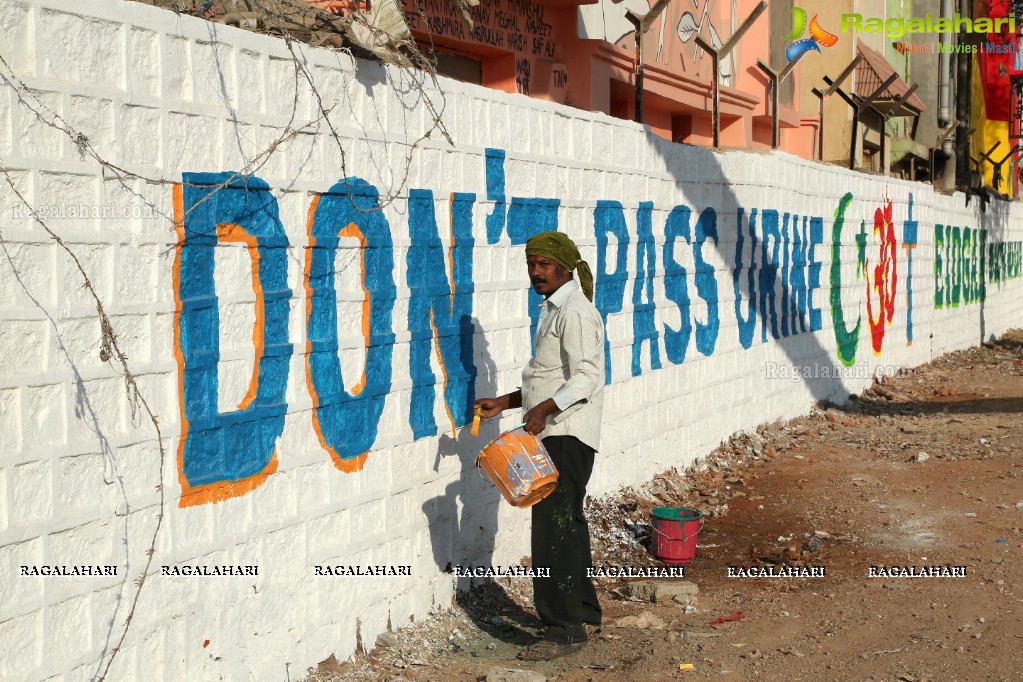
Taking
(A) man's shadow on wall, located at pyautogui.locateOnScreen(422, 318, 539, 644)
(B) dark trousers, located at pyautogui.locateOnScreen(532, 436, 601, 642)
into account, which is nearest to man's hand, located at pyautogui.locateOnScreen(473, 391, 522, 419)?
(B) dark trousers, located at pyautogui.locateOnScreen(532, 436, 601, 642)

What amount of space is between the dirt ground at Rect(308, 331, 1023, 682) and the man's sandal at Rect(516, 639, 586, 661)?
4 cm

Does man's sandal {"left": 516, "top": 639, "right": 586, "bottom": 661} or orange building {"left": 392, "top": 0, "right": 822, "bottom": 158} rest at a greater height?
orange building {"left": 392, "top": 0, "right": 822, "bottom": 158}

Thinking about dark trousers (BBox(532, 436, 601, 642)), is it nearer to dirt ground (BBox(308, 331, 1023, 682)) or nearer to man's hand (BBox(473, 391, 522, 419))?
dirt ground (BBox(308, 331, 1023, 682))

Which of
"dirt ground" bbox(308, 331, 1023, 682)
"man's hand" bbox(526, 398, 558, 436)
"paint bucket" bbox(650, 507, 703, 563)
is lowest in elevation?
"dirt ground" bbox(308, 331, 1023, 682)

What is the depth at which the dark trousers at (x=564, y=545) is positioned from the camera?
5109mm

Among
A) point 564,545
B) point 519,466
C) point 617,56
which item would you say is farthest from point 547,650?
point 617,56

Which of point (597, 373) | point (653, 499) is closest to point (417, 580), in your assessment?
point (597, 373)

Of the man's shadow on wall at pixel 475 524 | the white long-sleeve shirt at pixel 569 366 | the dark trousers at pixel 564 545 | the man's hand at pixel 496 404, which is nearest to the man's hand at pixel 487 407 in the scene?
the man's hand at pixel 496 404

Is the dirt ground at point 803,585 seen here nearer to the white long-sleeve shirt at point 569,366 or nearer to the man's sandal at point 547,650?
the man's sandal at point 547,650

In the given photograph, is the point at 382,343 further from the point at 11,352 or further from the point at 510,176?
the point at 11,352

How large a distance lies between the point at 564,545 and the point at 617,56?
1037cm

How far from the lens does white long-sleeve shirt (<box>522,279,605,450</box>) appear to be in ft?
16.4

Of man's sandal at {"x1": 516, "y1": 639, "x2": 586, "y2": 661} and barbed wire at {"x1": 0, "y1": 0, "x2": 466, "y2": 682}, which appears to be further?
man's sandal at {"x1": 516, "y1": 639, "x2": 586, "y2": 661}

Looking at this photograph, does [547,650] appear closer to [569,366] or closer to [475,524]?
[475,524]
